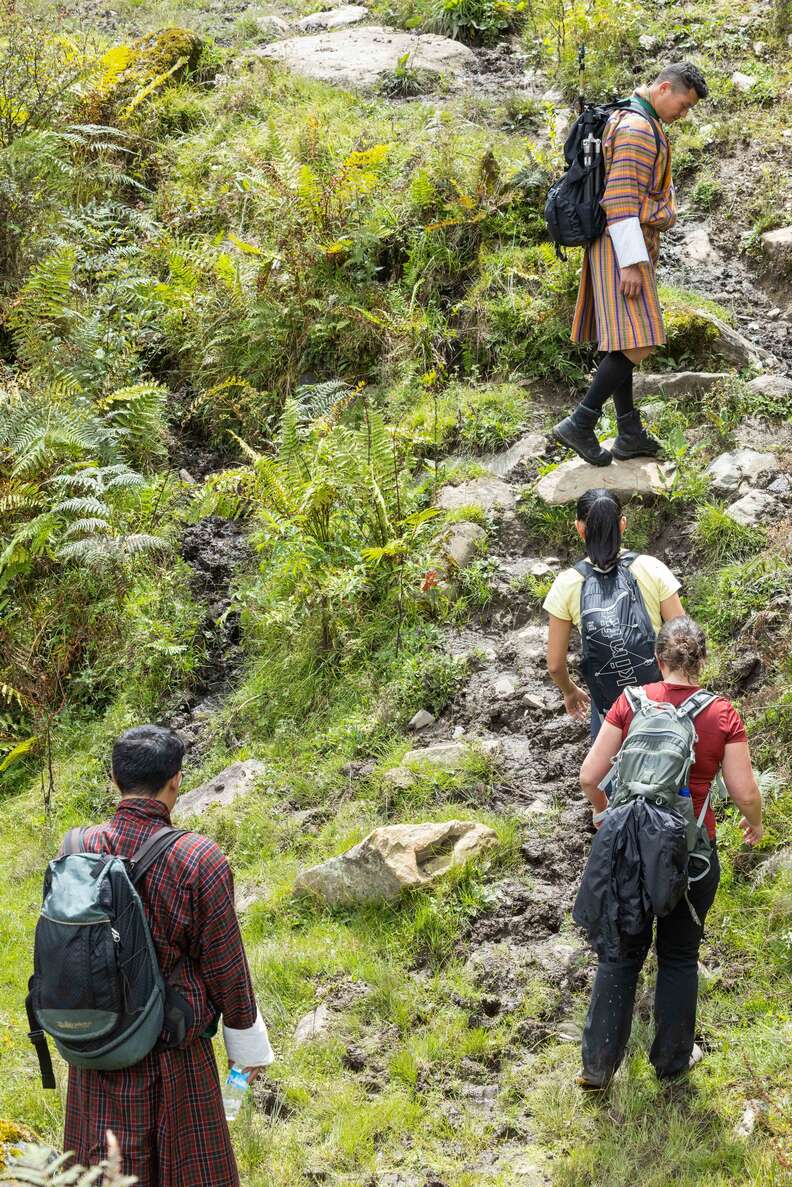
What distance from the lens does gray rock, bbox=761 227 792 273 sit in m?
8.63

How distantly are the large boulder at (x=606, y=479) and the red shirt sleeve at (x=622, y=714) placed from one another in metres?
3.13

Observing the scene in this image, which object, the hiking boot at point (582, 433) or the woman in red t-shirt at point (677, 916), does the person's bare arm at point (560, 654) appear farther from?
the hiking boot at point (582, 433)

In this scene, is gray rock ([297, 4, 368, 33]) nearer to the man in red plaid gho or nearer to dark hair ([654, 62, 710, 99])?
dark hair ([654, 62, 710, 99])

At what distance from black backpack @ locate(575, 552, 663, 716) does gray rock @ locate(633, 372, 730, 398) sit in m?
3.41

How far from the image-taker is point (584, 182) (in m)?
6.14

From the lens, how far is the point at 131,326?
10.3m

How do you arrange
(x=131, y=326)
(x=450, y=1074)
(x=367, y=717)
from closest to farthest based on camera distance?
(x=450, y=1074), (x=367, y=717), (x=131, y=326)

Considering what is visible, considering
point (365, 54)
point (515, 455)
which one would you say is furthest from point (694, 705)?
point (365, 54)

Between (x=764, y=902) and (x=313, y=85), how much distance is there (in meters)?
10.7

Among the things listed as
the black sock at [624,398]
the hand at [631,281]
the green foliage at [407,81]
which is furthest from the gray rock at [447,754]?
the green foliage at [407,81]

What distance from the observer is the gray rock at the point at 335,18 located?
14.3 m

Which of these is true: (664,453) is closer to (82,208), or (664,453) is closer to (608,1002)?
(608,1002)

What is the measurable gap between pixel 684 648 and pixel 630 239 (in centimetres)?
293

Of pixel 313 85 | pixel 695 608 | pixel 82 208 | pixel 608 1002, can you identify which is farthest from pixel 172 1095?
pixel 313 85
